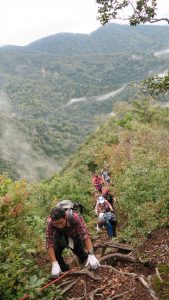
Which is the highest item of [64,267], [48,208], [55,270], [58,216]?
[58,216]

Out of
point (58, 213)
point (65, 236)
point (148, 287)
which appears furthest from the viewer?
point (65, 236)

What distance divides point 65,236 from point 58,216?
2.44 ft

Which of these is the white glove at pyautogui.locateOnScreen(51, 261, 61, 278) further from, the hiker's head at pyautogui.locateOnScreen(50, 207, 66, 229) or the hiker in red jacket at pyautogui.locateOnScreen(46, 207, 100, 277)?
the hiker's head at pyautogui.locateOnScreen(50, 207, 66, 229)

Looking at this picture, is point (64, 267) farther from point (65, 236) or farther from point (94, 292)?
point (94, 292)

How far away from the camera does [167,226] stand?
8633mm

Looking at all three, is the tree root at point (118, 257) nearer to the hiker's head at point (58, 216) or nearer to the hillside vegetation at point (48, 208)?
the hillside vegetation at point (48, 208)

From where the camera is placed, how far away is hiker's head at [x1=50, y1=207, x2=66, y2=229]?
550 cm

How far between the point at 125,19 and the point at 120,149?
52.2 ft

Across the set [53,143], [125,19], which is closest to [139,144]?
[125,19]

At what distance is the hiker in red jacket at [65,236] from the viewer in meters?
5.64

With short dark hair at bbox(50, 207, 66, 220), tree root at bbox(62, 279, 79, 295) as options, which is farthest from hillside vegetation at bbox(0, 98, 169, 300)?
short dark hair at bbox(50, 207, 66, 220)

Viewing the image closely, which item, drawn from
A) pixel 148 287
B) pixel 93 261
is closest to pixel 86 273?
pixel 93 261

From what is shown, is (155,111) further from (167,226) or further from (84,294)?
(84,294)

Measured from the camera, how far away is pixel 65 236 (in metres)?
6.13
